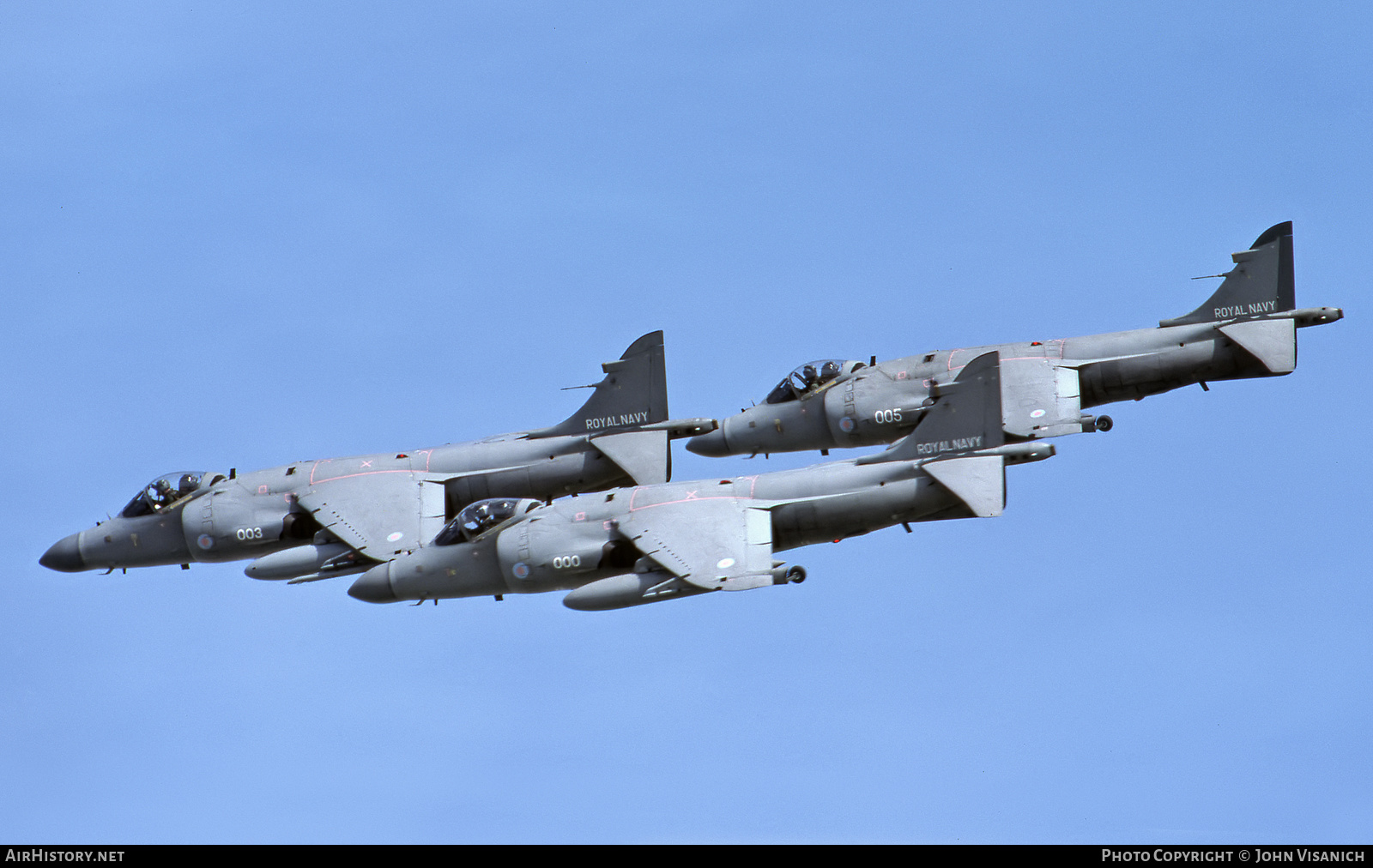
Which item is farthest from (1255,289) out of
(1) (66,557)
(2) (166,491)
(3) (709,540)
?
(1) (66,557)

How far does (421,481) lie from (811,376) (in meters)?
11.0

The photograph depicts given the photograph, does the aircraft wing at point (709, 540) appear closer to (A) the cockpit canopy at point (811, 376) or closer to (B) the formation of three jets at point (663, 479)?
(B) the formation of three jets at point (663, 479)

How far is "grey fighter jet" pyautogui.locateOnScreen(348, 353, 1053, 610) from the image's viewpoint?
4650cm

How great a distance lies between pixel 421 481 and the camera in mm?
54281

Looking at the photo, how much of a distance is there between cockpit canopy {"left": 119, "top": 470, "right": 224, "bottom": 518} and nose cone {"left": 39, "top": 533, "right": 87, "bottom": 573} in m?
→ 1.66

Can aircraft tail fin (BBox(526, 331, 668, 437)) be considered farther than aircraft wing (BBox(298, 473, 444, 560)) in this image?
Yes

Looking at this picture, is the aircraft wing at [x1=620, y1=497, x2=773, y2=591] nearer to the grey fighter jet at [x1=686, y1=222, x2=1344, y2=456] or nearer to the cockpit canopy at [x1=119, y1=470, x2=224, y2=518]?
the grey fighter jet at [x1=686, y1=222, x2=1344, y2=456]

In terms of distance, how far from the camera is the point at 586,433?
181ft

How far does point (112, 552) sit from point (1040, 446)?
2440 centimetres

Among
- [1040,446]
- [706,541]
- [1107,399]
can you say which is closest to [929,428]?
[1040,446]

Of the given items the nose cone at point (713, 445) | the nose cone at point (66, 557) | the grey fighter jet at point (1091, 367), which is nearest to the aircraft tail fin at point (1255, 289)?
the grey fighter jet at point (1091, 367)

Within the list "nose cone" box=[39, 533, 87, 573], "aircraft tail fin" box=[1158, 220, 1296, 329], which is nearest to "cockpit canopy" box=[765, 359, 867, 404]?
"aircraft tail fin" box=[1158, 220, 1296, 329]

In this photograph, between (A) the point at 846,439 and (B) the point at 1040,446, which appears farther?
(A) the point at 846,439
